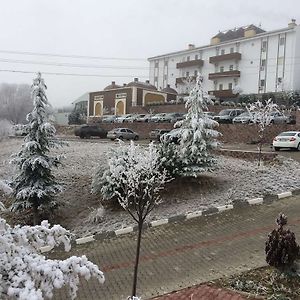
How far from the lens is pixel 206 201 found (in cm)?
1306

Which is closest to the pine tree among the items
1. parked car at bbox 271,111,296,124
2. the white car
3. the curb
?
the curb

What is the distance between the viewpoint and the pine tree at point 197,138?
45.7 ft

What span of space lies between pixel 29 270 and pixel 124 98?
5697 cm

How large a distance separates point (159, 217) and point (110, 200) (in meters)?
2.33

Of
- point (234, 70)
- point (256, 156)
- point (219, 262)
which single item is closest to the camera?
point (219, 262)

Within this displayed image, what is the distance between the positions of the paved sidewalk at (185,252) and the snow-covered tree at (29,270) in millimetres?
3954

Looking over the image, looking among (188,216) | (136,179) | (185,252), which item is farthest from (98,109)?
(136,179)

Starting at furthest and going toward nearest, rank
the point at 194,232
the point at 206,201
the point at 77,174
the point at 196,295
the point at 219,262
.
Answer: the point at 77,174 < the point at 206,201 < the point at 194,232 < the point at 219,262 < the point at 196,295

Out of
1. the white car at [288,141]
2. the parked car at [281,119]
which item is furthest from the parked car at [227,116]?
the white car at [288,141]

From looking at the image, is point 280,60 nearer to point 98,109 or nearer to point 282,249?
point 98,109

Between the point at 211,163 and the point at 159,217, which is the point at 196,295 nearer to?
the point at 159,217

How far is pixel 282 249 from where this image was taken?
716 cm

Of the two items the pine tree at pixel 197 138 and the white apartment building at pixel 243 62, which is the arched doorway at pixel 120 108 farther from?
the pine tree at pixel 197 138

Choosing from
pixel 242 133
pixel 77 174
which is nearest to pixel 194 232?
pixel 77 174
